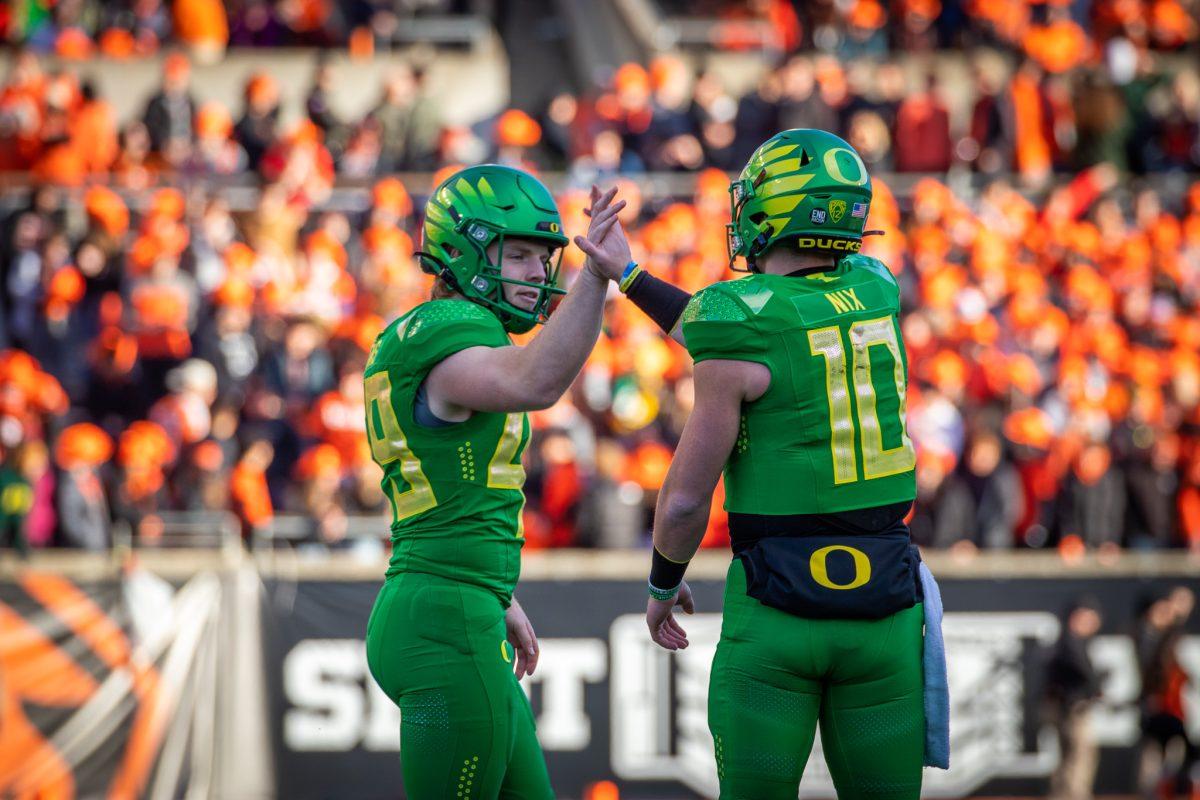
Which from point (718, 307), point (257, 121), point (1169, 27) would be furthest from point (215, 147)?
point (718, 307)

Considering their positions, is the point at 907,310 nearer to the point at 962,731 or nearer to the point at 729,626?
the point at 962,731

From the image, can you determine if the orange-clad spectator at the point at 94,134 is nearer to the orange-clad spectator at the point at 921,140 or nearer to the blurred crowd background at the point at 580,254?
the blurred crowd background at the point at 580,254

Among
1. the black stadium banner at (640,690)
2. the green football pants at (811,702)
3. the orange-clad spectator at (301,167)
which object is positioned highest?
the orange-clad spectator at (301,167)

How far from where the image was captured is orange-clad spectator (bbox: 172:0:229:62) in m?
19.0

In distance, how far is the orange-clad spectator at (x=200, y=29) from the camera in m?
19.0

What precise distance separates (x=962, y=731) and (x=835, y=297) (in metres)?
7.31

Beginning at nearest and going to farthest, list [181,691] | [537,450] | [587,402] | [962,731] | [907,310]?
[181,691], [962,731], [537,450], [587,402], [907,310]

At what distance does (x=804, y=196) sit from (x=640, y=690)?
7028 mm

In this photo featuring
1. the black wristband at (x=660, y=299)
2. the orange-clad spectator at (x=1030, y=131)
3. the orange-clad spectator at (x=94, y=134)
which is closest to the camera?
the black wristband at (x=660, y=299)

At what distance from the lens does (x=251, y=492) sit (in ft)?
43.3

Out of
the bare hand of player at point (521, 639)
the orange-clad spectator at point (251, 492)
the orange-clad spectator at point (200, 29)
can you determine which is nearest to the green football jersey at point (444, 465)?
the bare hand of player at point (521, 639)

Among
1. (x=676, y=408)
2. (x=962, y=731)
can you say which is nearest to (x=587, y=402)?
(x=676, y=408)

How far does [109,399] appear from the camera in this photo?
14641 millimetres

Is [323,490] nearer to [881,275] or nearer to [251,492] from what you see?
[251,492]
